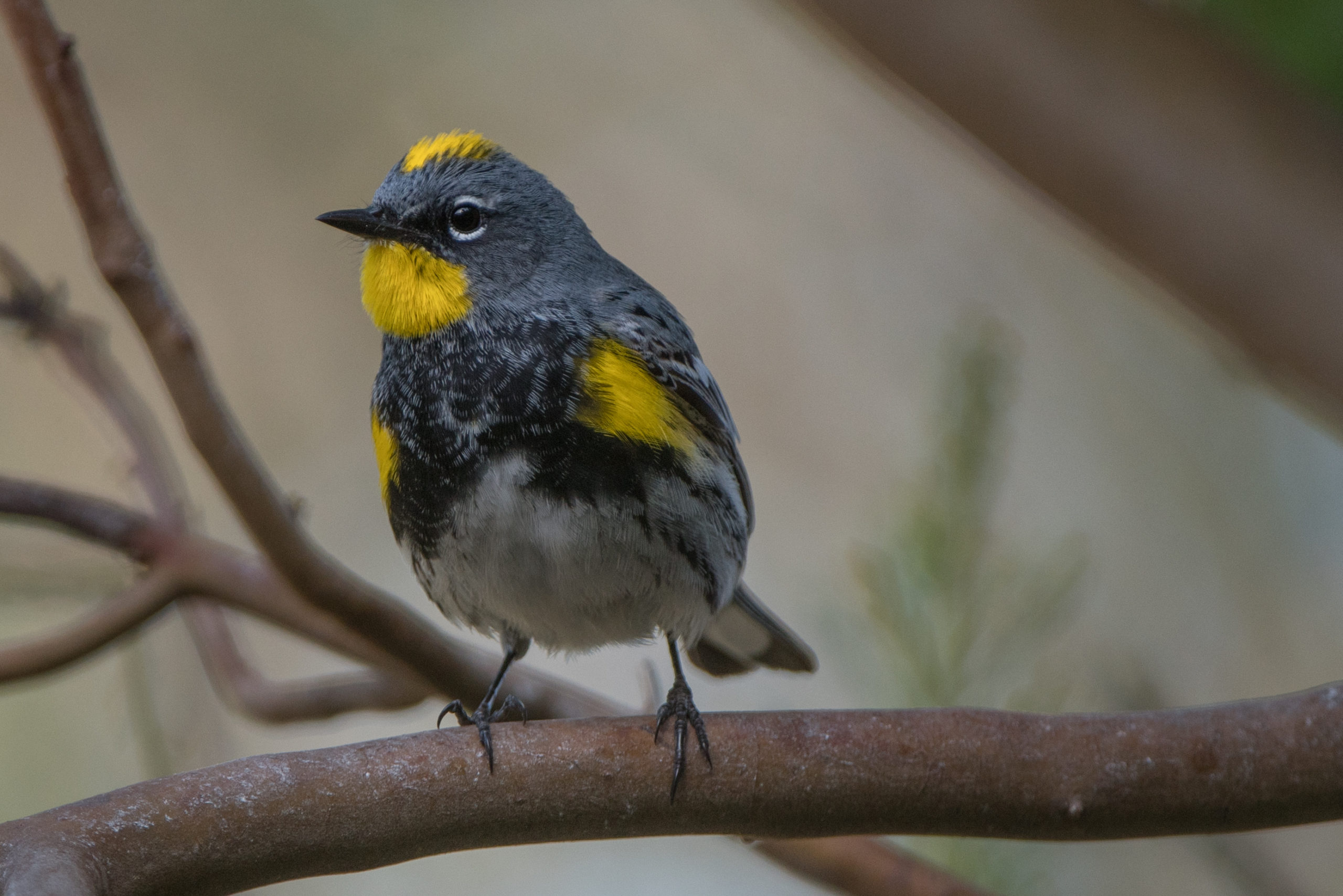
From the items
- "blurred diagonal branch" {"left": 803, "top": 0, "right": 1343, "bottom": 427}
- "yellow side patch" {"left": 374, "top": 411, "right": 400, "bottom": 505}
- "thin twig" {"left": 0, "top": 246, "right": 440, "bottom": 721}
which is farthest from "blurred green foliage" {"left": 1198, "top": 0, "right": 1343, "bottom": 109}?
"thin twig" {"left": 0, "top": 246, "right": 440, "bottom": 721}

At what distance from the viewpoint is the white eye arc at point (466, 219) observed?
3.05m

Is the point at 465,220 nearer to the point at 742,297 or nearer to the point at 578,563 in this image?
the point at 578,563

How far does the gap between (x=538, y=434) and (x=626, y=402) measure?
207 millimetres

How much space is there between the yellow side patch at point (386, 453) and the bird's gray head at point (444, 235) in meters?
0.23

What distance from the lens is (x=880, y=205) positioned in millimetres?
5840

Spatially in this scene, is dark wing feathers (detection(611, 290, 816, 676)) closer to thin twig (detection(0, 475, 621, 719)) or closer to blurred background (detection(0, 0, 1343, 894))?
thin twig (detection(0, 475, 621, 719))

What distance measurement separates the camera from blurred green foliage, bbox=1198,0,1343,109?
3.16 m

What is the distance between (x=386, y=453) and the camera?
284 centimetres

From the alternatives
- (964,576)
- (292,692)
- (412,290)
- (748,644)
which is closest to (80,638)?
(292,692)

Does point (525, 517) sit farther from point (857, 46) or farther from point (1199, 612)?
point (1199, 612)

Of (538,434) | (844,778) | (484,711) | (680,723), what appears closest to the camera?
(844,778)

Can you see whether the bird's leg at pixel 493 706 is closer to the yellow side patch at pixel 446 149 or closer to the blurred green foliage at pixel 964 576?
the blurred green foliage at pixel 964 576

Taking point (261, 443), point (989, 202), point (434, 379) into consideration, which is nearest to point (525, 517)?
point (434, 379)

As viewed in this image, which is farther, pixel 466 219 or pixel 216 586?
pixel 466 219
